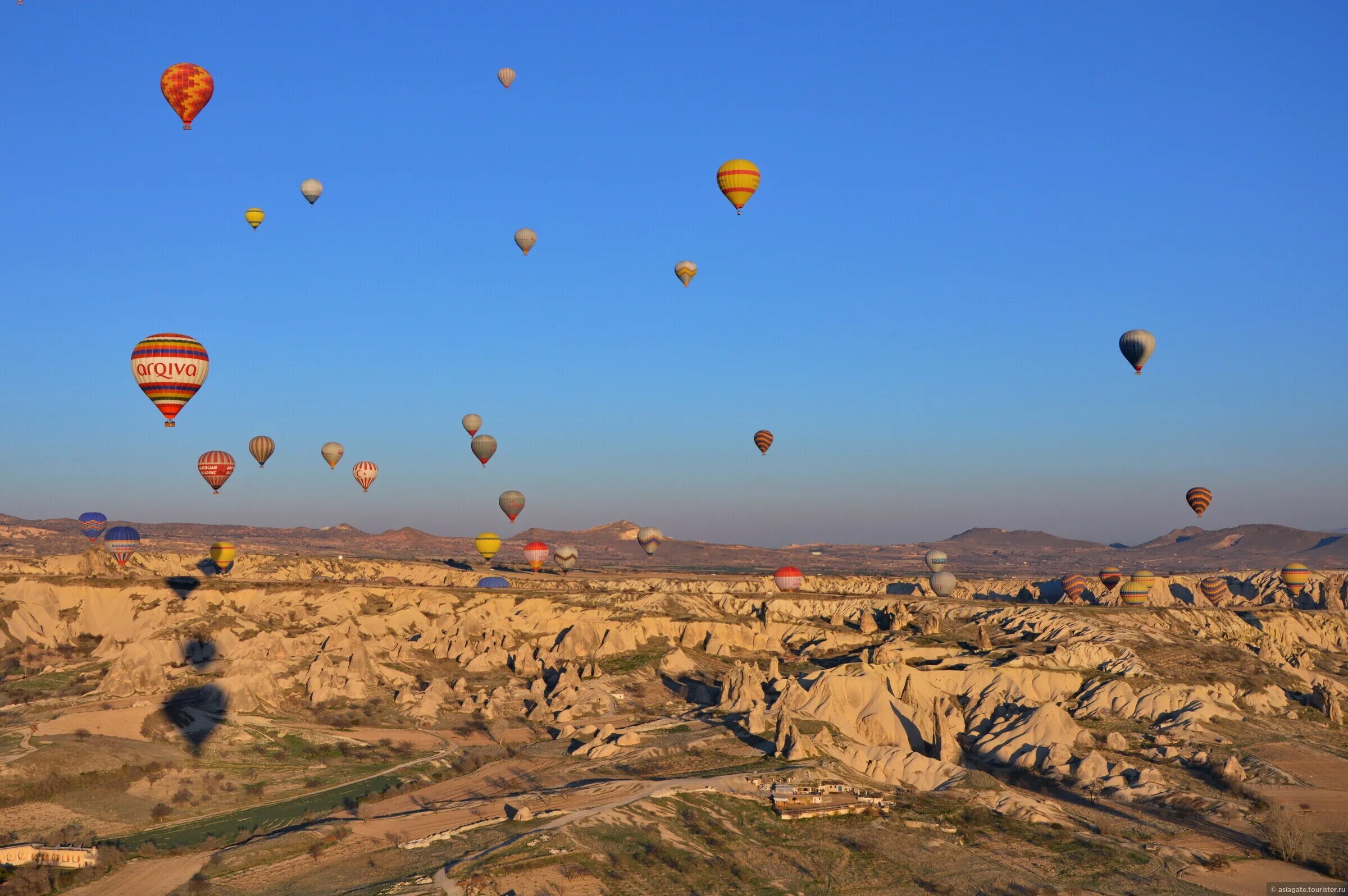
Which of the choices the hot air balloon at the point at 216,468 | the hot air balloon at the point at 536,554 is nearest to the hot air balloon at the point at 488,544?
the hot air balloon at the point at 536,554

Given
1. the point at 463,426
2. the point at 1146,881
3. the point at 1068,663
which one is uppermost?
the point at 463,426

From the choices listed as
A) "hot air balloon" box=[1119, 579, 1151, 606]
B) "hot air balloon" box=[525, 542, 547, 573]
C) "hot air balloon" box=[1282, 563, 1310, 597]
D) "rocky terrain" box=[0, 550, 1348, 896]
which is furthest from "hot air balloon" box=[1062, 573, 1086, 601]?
"hot air balloon" box=[525, 542, 547, 573]

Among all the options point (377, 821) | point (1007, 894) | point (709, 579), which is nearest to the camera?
point (1007, 894)

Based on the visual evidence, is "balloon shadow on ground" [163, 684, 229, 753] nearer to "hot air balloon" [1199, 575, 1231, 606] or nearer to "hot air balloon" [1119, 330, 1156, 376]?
"hot air balloon" [1119, 330, 1156, 376]

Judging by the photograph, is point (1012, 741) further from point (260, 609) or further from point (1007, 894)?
point (260, 609)

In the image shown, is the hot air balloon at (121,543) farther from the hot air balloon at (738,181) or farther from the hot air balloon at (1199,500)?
the hot air balloon at (1199,500)

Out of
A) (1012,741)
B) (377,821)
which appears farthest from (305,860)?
(1012,741)
